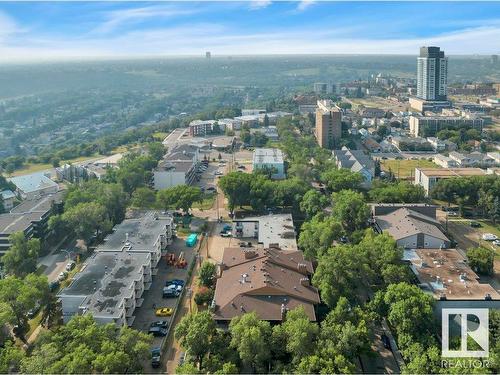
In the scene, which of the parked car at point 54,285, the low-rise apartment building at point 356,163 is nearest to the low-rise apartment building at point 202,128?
the low-rise apartment building at point 356,163

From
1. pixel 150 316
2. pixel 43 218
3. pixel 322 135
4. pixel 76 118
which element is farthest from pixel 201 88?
pixel 150 316

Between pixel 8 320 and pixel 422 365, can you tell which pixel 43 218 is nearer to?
pixel 8 320

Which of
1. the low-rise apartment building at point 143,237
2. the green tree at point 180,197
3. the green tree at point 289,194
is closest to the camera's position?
the low-rise apartment building at point 143,237

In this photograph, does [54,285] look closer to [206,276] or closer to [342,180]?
[206,276]

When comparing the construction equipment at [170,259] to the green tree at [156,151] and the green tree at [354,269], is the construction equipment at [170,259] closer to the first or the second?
the green tree at [354,269]

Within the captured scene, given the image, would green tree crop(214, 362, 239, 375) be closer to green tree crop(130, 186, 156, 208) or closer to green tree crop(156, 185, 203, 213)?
green tree crop(156, 185, 203, 213)

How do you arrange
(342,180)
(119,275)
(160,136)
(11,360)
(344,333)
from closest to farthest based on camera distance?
(11,360) < (344,333) < (119,275) < (342,180) < (160,136)

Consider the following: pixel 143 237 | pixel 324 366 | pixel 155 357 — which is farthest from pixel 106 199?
pixel 324 366
